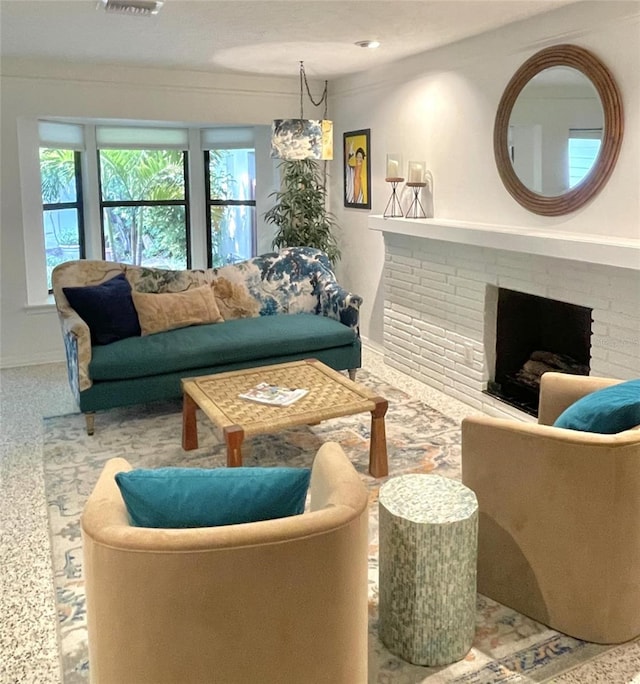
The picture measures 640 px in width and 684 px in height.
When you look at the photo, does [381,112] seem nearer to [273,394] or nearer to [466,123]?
[466,123]

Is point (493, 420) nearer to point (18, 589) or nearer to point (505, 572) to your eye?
point (505, 572)

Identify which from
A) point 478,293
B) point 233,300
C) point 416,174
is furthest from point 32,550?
point 416,174

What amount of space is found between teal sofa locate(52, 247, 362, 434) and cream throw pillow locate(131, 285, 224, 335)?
0.05 metres

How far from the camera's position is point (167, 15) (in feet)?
12.1

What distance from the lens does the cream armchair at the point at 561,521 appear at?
6.73 feet

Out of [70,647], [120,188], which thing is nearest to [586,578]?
[70,647]

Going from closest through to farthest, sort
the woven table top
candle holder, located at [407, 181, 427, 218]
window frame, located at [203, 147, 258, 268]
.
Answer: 1. the woven table top
2. candle holder, located at [407, 181, 427, 218]
3. window frame, located at [203, 147, 258, 268]

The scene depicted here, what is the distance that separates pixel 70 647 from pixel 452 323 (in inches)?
123

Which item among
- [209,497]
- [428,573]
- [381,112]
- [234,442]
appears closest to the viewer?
[209,497]

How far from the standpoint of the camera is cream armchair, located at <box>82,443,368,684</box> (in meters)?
1.48

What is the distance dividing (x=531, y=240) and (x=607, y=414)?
1715 mm

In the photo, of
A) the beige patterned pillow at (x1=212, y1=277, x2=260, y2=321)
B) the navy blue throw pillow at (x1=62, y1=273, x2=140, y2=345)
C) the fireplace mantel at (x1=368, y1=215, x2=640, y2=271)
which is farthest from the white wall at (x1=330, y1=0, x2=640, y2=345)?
the navy blue throw pillow at (x1=62, y1=273, x2=140, y2=345)

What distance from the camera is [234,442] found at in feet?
10.0

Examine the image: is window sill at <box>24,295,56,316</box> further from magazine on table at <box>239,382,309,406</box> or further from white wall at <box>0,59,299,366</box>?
magazine on table at <box>239,382,309,406</box>
